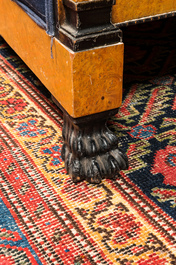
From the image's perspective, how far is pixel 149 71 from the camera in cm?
185

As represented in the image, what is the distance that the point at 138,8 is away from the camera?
1.15m

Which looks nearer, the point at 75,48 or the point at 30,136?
the point at 75,48

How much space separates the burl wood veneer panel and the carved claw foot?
1.04 feet

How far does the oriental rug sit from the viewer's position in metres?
1.00

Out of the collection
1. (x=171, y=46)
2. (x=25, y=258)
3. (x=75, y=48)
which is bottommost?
(x=25, y=258)

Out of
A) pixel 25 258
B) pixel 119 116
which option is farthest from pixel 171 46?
pixel 25 258

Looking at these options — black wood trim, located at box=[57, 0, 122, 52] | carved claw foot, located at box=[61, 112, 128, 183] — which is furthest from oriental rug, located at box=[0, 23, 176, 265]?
black wood trim, located at box=[57, 0, 122, 52]

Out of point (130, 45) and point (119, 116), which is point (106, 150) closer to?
point (119, 116)

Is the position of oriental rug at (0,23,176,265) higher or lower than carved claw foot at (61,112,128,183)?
lower

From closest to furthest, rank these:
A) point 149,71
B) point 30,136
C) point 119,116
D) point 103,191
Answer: point 103,191, point 30,136, point 119,116, point 149,71

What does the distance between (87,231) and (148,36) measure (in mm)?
1131

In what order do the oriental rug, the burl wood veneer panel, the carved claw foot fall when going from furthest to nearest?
the carved claw foot, the burl wood veneer panel, the oriental rug

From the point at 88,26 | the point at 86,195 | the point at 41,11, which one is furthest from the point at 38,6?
the point at 86,195

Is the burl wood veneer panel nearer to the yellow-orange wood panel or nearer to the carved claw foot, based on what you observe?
the yellow-orange wood panel
